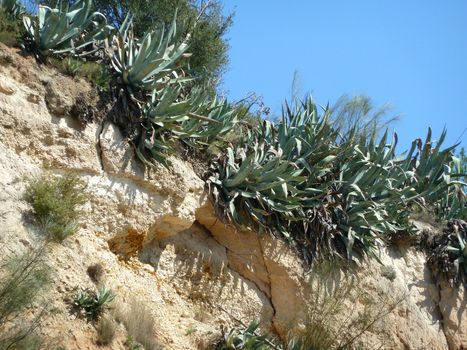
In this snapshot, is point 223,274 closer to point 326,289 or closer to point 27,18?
point 326,289

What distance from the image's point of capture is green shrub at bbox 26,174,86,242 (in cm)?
927

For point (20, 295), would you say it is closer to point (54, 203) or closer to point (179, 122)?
point (54, 203)

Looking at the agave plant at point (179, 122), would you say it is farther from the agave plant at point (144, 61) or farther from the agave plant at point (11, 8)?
the agave plant at point (11, 8)

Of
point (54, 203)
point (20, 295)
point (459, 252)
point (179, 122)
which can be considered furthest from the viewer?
point (459, 252)

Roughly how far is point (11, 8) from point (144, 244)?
12.8 ft

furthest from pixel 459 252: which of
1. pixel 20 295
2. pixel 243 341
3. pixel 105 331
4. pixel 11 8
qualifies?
pixel 20 295

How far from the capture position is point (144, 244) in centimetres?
1093

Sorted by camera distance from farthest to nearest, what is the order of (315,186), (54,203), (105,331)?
(315,186) → (54,203) → (105,331)

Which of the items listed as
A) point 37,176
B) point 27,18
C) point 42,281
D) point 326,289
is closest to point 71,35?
point 27,18

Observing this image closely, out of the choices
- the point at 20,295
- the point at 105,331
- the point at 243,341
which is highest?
the point at 243,341

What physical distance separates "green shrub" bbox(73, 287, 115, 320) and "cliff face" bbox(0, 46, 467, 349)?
16 cm

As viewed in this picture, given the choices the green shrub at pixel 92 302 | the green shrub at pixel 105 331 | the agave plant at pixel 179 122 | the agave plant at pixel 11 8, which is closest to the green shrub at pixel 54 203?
the green shrub at pixel 92 302

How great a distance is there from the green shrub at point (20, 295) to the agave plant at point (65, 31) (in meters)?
3.93

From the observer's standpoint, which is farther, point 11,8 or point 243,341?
point 11,8
